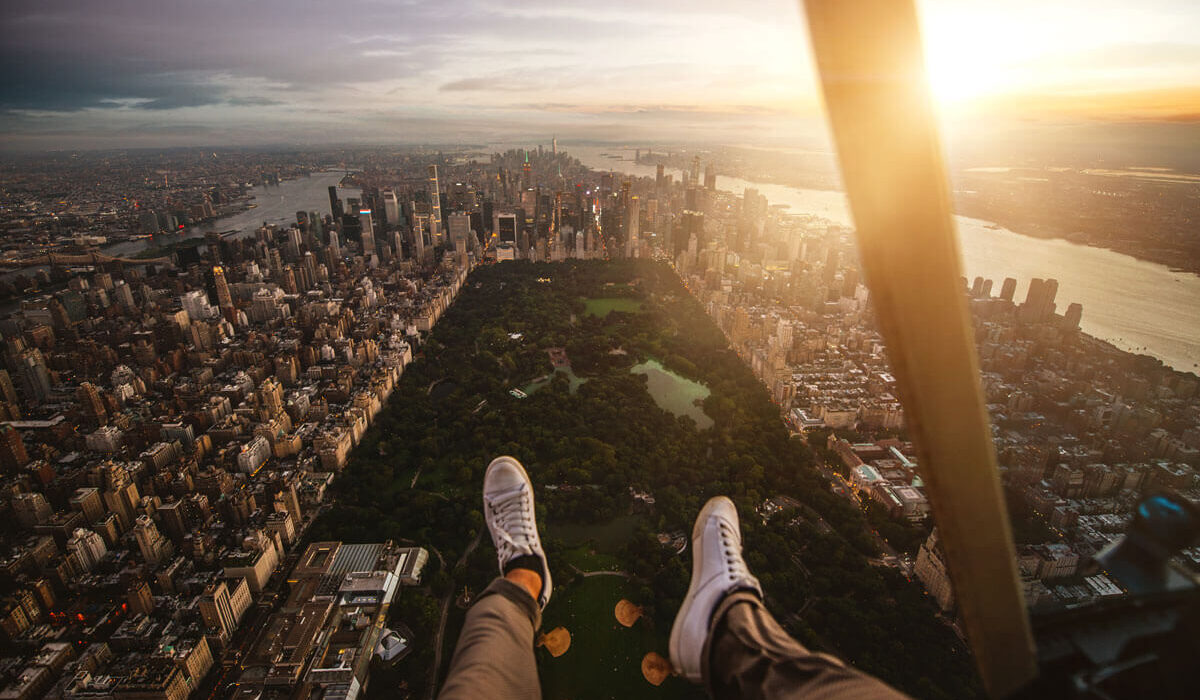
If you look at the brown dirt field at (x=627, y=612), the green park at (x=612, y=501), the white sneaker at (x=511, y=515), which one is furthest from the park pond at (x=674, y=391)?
the white sneaker at (x=511, y=515)

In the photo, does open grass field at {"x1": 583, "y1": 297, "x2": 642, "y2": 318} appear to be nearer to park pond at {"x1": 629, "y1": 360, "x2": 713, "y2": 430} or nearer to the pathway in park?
park pond at {"x1": 629, "y1": 360, "x2": 713, "y2": 430}

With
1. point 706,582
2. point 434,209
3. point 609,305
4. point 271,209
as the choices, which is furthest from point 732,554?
point 271,209

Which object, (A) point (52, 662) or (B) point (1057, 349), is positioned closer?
(A) point (52, 662)

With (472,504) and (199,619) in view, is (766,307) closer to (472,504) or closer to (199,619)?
(472,504)

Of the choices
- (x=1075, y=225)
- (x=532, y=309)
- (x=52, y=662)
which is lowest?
(x=52, y=662)

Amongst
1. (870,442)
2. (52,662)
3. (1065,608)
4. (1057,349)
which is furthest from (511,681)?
(1057,349)

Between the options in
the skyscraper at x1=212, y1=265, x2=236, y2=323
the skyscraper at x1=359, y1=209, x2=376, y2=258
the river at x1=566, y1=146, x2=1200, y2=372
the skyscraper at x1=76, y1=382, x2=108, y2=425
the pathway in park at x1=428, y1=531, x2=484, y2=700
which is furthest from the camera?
the skyscraper at x1=359, y1=209, x2=376, y2=258

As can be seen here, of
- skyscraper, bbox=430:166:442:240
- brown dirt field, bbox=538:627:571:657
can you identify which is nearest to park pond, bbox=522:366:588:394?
brown dirt field, bbox=538:627:571:657
